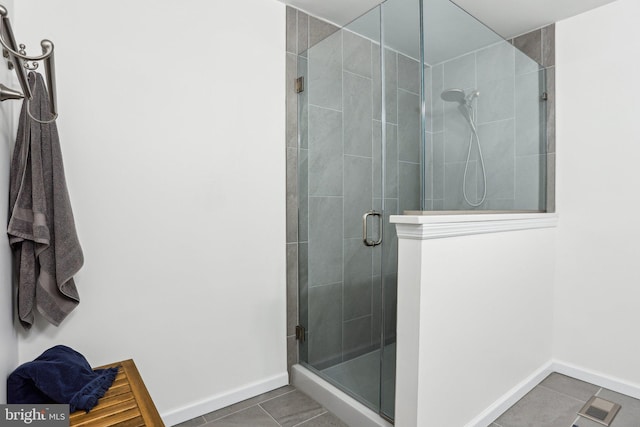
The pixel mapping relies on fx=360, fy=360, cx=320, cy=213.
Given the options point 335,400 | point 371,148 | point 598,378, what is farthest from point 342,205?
point 598,378

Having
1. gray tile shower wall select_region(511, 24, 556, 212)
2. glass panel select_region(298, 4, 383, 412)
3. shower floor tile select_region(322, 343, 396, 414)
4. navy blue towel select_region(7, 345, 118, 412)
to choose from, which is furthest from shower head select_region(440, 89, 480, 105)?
navy blue towel select_region(7, 345, 118, 412)

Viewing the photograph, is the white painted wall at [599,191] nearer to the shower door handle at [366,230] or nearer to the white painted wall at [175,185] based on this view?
the shower door handle at [366,230]

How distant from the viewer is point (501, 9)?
2.28 m

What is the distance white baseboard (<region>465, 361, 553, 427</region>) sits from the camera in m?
1.77

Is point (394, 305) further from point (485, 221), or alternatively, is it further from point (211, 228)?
point (211, 228)

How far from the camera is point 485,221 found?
1715 mm

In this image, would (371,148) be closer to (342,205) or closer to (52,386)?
(342,205)

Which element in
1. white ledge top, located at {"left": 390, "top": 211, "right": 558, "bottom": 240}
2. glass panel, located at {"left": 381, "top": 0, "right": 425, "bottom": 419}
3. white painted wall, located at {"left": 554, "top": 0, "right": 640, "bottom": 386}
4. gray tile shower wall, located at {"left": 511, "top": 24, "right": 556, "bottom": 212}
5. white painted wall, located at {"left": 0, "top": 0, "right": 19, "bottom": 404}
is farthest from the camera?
gray tile shower wall, located at {"left": 511, "top": 24, "right": 556, "bottom": 212}

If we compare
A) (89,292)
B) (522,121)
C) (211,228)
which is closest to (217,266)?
(211,228)

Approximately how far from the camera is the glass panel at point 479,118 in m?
1.56

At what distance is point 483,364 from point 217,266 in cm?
144

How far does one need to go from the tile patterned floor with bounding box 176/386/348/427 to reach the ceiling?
234 centimetres

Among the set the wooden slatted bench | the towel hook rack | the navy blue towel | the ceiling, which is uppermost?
the ceiling

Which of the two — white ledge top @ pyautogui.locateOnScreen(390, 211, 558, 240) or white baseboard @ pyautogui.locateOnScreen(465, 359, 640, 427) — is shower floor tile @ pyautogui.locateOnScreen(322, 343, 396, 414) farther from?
white ledge top @ pyautogui.locateOnScreen(390, 211, 558, 240)
